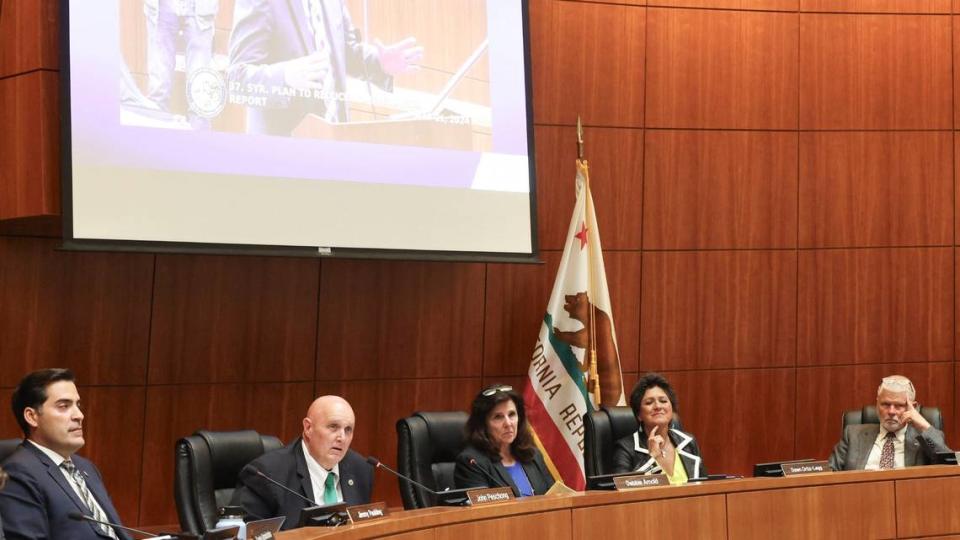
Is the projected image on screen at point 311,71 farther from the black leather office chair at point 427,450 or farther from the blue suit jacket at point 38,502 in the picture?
the blue suit jacket at point 38,502

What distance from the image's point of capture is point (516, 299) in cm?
612

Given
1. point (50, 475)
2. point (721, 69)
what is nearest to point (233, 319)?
Result: point (50, 475)

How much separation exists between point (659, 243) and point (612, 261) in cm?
30

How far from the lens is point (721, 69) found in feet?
21.1

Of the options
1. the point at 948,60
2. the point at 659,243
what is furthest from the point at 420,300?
the point at 948,60

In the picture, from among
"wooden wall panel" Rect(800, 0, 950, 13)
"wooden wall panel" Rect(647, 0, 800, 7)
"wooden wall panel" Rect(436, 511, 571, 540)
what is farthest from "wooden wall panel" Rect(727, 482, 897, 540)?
"wooden wall panel" Rect(800, 0, 950, 13)

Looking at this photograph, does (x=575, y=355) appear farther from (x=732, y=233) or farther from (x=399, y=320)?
(x=732, y=233)

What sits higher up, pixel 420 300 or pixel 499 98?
pixel 499 98

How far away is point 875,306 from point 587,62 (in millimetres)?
2155

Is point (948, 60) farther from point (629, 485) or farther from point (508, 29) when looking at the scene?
point (629, 485)

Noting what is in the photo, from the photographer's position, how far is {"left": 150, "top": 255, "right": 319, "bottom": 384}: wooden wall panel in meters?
5.20

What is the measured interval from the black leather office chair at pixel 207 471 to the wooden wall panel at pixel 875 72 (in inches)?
162

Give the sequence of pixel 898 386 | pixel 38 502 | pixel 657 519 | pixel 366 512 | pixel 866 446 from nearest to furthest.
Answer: pixel 38 502
pixel 366 512
pixel 657 519
pixel 898 386
pixel 866 446

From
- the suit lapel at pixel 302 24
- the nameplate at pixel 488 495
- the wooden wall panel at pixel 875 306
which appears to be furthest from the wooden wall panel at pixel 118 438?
the wooden wall panel at pixel 875 306
